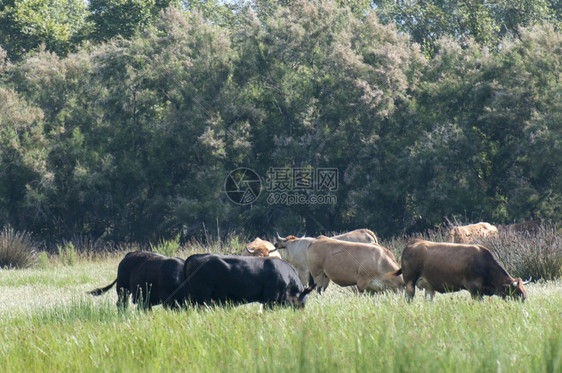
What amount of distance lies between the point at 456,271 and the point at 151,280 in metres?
3.93

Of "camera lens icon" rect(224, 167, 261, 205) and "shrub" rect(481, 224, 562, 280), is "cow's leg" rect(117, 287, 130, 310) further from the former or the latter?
"camera lens icon" rect(224, 167, 261, 205)

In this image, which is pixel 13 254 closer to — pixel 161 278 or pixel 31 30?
pixel 161 278

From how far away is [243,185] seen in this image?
120ft

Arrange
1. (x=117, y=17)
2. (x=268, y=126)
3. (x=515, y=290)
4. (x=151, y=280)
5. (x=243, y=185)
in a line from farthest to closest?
1. (x=117, y=17)
2. (x=268, y=126)
3. (x=243, y=185)
4. (x=151, y=280)
5. (x=515, y=290)

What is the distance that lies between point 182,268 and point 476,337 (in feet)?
15.2

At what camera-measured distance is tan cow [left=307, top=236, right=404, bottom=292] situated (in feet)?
37.6

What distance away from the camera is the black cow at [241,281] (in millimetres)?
9156

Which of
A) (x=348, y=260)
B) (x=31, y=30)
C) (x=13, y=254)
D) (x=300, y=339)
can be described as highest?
(x=31, y=30)

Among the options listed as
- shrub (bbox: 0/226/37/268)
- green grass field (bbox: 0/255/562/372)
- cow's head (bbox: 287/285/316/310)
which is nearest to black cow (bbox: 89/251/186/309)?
green grass field (bbox: 0/255/562/372)

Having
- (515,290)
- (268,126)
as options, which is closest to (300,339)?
(515,290)

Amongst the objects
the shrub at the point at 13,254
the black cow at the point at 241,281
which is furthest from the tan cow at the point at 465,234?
the shrub at the point at 13,254

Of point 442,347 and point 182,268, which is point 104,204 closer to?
point 182,268

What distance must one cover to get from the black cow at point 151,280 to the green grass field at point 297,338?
20.8 inches

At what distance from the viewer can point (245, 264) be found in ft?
30.5
